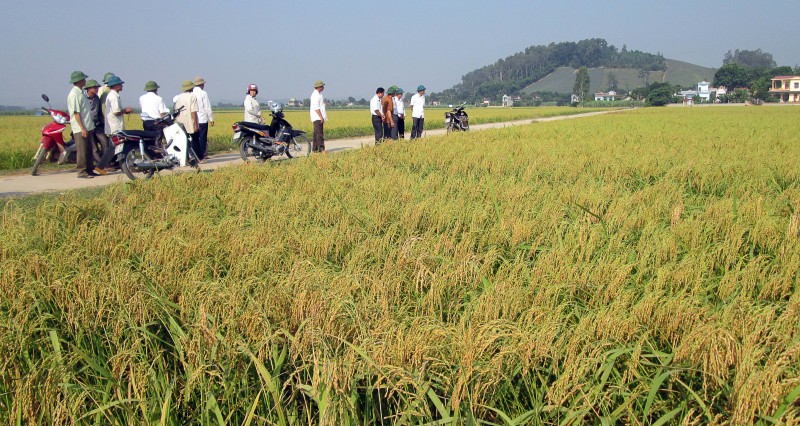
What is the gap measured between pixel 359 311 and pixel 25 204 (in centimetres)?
460

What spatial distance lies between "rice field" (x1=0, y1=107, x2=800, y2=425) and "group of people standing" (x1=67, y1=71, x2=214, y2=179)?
12.4 feet

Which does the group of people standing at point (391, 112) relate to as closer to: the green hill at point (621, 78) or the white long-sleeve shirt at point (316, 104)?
the white long-sleeve shirt at point (316, 104)

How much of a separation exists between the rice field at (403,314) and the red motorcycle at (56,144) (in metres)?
4.28

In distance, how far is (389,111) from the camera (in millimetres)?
10273

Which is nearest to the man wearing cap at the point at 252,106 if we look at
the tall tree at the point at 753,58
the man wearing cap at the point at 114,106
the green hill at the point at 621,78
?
the man wearing cap at the point at 114,106

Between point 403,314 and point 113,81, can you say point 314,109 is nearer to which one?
point 113,81

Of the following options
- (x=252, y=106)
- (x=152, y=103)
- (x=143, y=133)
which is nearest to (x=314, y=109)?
(x=252, y=106)

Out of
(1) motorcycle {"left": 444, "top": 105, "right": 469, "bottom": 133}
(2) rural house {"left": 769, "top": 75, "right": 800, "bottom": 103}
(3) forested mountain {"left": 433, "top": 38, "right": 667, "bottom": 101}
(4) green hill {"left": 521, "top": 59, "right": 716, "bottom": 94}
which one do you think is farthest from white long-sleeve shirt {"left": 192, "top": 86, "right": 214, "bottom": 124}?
(3) forested mountain {"left": 433, "top": 38, "right": 667, "bottom": 101}

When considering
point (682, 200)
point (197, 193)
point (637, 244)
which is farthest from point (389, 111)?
point (637, 244)

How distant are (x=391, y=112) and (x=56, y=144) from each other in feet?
17.9

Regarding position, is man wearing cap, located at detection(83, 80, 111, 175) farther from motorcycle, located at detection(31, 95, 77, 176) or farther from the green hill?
the green hill

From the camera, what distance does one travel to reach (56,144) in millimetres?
7406

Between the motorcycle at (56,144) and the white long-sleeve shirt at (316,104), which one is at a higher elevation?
the white long-sleeve shirt at (316,104)

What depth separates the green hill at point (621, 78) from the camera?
140 meters
